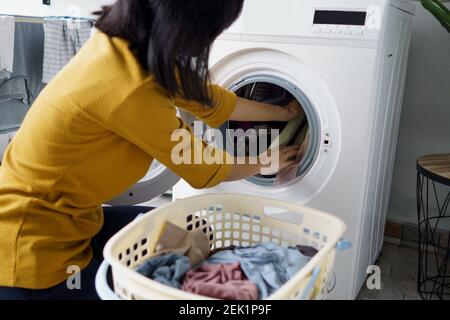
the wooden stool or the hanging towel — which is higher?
the hanging towel

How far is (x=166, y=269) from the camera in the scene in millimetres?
788

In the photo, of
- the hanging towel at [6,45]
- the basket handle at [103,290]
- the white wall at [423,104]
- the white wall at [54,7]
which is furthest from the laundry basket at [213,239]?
the white wall at [54,7]

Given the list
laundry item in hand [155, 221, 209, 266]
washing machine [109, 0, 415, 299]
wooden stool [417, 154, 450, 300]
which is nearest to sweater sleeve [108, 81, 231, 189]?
laundry item in hand [155, 221, 209, 266]

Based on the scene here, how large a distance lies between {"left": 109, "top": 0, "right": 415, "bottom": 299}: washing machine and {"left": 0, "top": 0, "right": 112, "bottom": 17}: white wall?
176 centimetres

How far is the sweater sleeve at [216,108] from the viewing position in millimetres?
1079

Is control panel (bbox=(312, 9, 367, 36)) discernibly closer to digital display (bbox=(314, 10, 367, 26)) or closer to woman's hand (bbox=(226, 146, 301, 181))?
digital display (bbox=(314, 10, 367, 26))

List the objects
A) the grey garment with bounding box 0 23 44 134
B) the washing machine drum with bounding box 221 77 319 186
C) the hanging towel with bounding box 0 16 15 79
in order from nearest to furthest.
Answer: the washing machine drum with bounding box 221 77 319 186, the hanging towel with bounding box 0 16 15 79, the grey garment with bounding box 0 23 44 134

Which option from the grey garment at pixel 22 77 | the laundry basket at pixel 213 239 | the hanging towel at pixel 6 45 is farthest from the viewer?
the grey garment at pixel 22 77

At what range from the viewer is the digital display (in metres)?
1.12

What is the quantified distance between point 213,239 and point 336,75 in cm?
55

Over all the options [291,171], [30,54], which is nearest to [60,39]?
[30,54]

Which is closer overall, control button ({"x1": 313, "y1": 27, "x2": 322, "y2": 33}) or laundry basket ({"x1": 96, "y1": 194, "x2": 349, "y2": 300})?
laundry basket ({"x1": 96, "y1": 194, "x2": 349, "y2": 300})

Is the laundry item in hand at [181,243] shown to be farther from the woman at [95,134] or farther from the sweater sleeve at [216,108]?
the sweater sleeve at [216,108]

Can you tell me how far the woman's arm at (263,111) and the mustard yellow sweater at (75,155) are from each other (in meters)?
0.34
